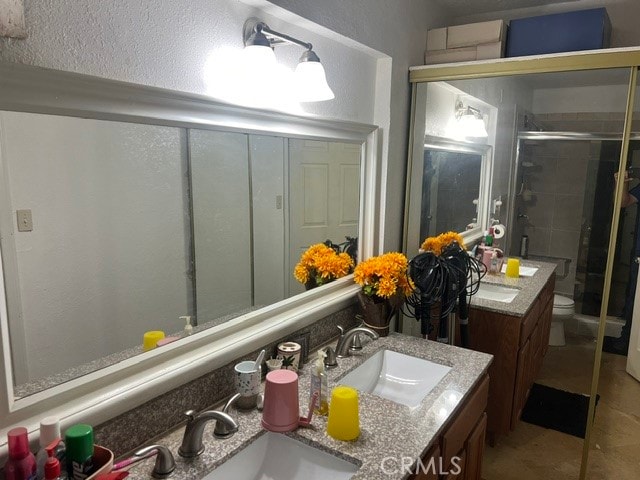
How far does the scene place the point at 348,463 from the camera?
116 centimetres

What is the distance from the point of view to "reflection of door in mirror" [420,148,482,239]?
2.35 meters

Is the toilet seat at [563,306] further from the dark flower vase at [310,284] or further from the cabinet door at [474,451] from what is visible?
the dark flower vase at [310,284]

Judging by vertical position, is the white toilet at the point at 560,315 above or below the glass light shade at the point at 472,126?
below

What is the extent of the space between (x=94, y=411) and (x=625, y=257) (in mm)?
2183

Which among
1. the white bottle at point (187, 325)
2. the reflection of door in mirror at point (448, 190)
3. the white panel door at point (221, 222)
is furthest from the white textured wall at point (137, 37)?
the reflection of door in mirror at point (448, 190)

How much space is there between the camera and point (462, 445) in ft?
5.02

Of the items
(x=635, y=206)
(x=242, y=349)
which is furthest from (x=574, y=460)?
(x=242, y=349)

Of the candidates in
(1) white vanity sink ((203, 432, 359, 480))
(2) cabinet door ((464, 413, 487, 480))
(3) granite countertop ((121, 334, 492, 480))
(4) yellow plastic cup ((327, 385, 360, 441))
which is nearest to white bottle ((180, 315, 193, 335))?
(3) granite countertop ((121, 334, 492, 480))

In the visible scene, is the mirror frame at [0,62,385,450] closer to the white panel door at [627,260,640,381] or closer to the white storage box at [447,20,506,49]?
the white storage box at [447,20,506,49]

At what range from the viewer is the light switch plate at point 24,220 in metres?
0.98

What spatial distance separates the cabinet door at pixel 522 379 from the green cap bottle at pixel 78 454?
1.92 m

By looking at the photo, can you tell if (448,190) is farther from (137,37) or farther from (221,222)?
(137,37)

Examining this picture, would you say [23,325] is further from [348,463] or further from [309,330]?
[309,330]

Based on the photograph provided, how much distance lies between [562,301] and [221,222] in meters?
1.66
